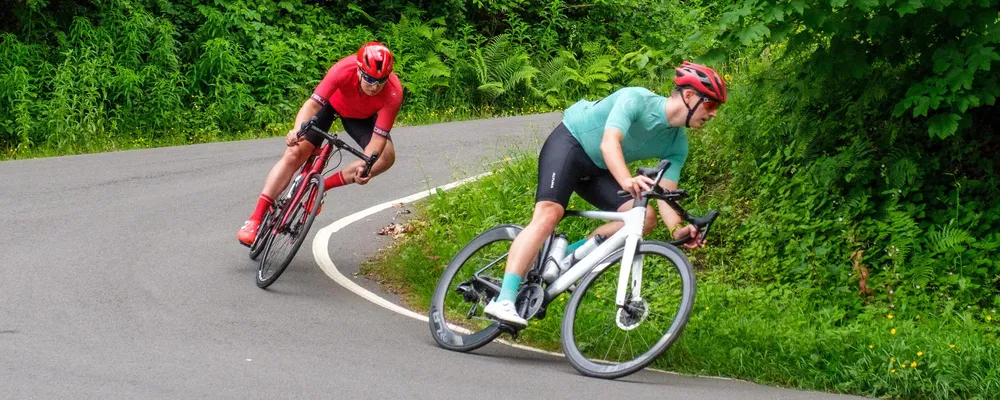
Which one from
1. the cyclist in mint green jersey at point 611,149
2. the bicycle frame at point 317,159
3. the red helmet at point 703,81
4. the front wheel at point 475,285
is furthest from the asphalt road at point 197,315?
the red helmet at point 703,81

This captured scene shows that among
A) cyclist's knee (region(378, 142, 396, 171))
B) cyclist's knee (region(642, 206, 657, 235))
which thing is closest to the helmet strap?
cyclist's knee (region(642, 206, 657, 235))

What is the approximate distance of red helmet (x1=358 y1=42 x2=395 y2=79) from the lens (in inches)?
339

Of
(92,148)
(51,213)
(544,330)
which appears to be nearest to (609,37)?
(92,148)

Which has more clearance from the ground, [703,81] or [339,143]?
[703,81]

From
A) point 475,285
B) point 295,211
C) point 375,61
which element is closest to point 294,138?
point 295,211

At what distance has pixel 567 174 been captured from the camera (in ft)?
23.6

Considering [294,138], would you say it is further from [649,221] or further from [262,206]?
[649,221]

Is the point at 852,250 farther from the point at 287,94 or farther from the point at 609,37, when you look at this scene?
the point at 609,37

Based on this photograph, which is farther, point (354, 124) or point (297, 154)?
point (354, 124)

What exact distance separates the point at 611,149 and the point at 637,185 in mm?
258

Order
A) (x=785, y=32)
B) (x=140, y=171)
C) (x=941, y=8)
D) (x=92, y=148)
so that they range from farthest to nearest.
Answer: (x=92, y=148) < (x=140, y=171) < (x=785, y=32) < (x=941, y=8)

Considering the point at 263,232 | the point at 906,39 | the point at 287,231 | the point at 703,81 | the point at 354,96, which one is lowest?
the point at 263,232

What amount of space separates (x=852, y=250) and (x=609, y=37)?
637 inches

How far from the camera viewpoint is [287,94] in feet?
63.8
